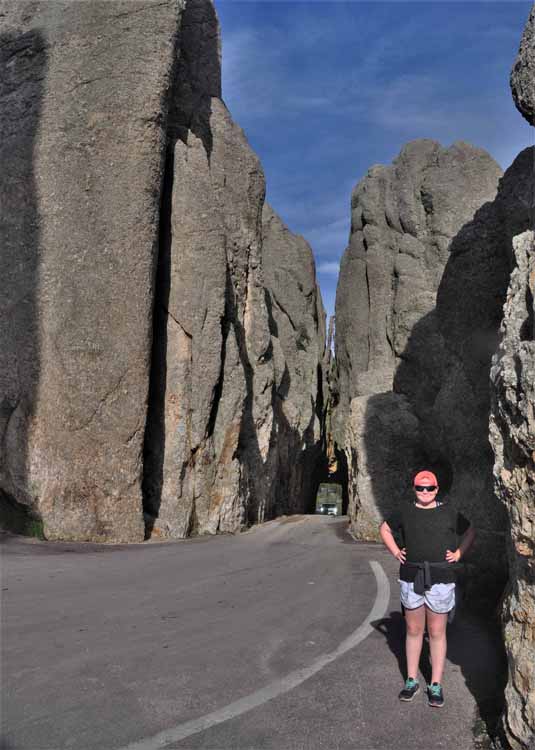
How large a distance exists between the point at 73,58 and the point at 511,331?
14034 mm

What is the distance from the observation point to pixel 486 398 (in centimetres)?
1079

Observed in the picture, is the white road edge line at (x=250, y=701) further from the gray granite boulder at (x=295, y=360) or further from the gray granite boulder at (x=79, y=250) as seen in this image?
the gray granite boulder at (x=295, y=360)

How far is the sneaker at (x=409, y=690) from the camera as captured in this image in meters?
4.13

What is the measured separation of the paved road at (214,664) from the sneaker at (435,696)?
6 cm

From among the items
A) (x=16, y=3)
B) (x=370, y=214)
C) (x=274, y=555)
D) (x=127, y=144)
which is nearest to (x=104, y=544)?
(x=274, y=555)

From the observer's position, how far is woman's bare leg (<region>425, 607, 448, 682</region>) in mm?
4141

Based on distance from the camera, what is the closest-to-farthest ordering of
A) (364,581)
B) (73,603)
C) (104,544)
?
(73,603) → (364,581) → (104,544)

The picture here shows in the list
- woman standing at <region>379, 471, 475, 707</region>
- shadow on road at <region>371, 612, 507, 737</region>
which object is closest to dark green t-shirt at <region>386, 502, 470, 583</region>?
woman standing at <region>379, 471, 475, 707</region>

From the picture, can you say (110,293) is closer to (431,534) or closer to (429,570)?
(431,534)

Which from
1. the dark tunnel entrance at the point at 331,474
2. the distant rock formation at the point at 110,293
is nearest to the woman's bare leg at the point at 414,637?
the distant rock formation at the point at 110,293

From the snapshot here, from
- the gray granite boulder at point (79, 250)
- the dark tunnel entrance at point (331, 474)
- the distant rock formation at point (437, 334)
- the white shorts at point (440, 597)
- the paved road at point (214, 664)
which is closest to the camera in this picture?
the paved road at point (214, 664)

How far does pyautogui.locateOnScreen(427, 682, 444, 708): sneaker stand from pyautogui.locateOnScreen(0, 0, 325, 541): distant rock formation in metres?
10.2

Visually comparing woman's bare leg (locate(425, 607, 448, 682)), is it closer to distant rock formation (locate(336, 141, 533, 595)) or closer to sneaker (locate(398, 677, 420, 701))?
sneaker (locate(398, 677, 420, 701))

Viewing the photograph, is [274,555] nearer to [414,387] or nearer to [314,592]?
[314,592]
